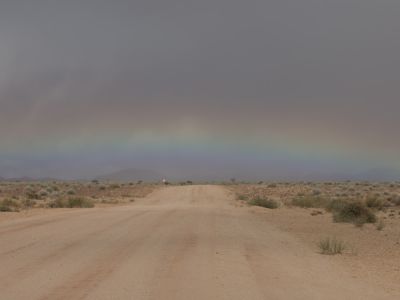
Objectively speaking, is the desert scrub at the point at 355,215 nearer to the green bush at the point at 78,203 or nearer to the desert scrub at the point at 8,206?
the desert scrub at the point at 8,206

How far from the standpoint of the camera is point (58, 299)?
30.0ft

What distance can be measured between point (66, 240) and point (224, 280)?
801 centimetres

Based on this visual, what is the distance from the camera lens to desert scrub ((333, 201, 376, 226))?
2798 centimetres

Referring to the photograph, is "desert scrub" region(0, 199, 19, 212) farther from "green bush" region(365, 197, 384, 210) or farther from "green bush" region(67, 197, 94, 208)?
"green bush" region(365, 197, 384, 210)

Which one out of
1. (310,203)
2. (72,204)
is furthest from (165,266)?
(310,203)

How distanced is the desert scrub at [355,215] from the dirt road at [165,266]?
774 cm

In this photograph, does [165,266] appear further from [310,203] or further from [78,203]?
[310,203]

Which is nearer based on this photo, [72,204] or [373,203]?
[373,203]

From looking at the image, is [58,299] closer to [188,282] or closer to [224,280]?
[188,282]

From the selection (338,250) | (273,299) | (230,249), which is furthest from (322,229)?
(273,299)

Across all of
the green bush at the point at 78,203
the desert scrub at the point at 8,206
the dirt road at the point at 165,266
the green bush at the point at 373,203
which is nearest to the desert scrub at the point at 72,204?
the green bush at the point at 78,203

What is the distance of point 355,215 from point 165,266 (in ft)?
60.2

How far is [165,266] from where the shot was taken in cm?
1256

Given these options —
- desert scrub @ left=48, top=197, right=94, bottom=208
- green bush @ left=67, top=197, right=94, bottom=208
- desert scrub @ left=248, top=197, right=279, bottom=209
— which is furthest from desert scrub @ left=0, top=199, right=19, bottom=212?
desert scrub @ left=248, top=197, right=279, bottom=209
